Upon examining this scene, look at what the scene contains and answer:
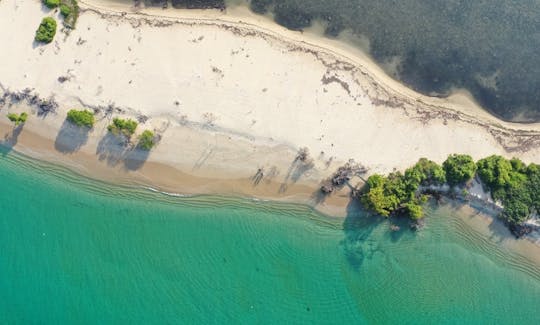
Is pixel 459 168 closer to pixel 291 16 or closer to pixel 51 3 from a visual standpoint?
pixel 291 16

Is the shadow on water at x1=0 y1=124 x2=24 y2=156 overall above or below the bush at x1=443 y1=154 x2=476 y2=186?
below

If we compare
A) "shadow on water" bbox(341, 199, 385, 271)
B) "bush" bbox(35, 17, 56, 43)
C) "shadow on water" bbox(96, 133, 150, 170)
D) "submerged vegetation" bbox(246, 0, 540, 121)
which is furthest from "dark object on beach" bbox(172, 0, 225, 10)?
"shadow on water" bbox(341, 199, 385, 271)

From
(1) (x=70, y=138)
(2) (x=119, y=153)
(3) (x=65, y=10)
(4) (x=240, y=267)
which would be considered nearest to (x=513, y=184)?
(4) (x=240, y=267)

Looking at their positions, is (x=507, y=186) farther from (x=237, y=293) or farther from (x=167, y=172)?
(x=167, y=172)

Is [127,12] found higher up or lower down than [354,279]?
higher up

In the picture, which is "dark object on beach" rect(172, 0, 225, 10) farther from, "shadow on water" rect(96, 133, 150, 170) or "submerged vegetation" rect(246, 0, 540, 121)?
"shadow on water" rect(96, 133, 150, 170)

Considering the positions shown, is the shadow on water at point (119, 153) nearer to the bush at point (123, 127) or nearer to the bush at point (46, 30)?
the bush at point (123, 127)

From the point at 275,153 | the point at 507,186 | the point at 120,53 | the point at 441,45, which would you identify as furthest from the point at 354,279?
the point at 120,53

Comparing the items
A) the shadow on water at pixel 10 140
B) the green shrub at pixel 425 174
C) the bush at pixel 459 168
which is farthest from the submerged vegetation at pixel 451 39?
the shadow on water at pixel 10 140
